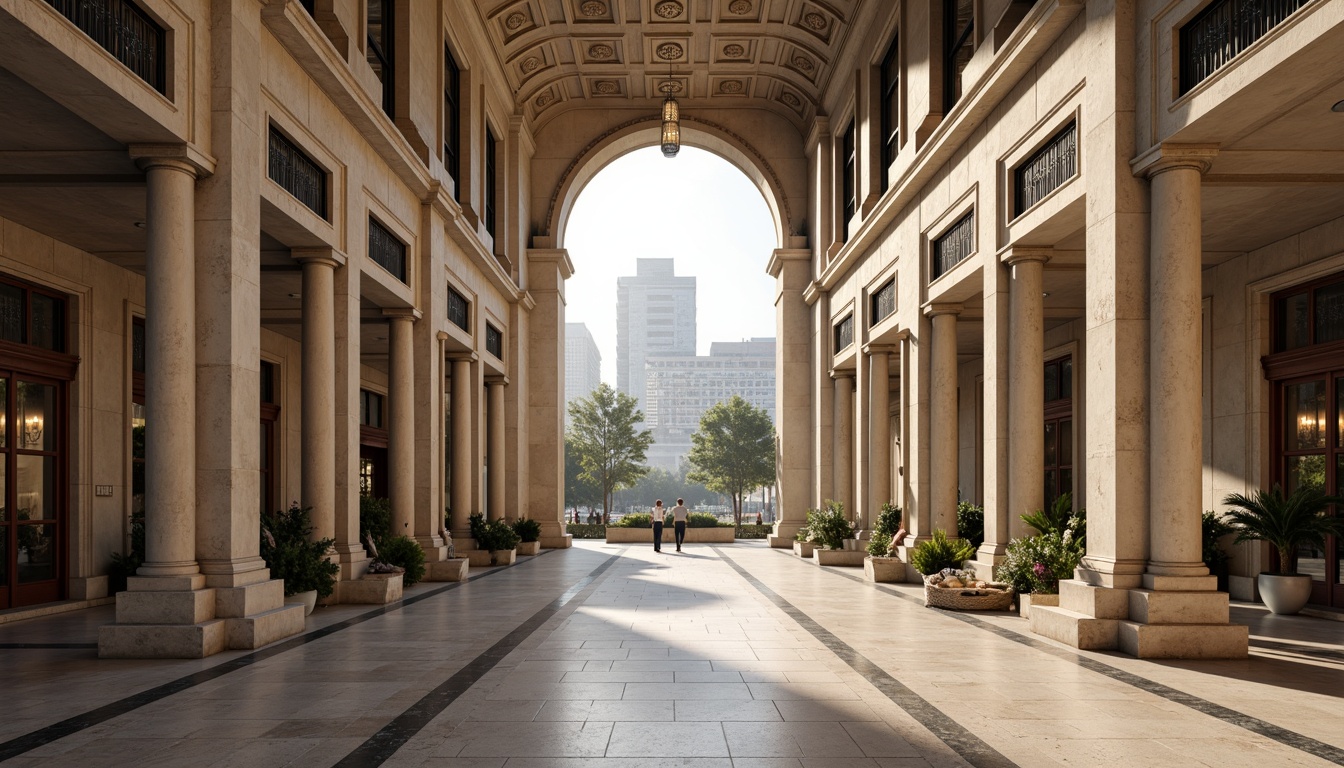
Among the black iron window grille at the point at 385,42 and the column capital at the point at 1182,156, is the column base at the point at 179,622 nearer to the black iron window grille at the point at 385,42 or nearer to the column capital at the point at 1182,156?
the column capital at the point at 1182,156

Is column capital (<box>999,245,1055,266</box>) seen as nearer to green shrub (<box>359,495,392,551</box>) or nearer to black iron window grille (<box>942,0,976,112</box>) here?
black iron window grille (<box>942,0,976,112</box>)

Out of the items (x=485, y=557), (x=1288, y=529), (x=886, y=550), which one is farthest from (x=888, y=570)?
(x=485, y=557)

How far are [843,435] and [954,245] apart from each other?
1216cm

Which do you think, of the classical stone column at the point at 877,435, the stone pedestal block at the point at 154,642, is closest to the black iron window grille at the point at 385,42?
the stone pedestal block at the point at 154,642

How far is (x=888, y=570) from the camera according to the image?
65.7ft

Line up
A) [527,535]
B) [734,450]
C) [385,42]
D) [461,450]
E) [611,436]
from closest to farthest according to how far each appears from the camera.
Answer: [385,42]
[461,450]
[527,535]
[611,436]
[734,450]

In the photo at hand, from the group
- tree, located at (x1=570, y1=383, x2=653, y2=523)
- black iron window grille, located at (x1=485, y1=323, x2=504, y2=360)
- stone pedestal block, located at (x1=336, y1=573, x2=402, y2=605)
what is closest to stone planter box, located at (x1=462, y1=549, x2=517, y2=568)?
black iron window grille, located at (x1=485, y1=323, x2=504, y2=360)

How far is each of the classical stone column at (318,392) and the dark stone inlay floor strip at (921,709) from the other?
7739 mm

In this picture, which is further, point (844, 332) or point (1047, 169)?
point (844, 332)

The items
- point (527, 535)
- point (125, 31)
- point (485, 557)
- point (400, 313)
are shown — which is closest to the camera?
point (125, 31)

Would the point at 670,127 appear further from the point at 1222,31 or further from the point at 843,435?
the point at 1222,31

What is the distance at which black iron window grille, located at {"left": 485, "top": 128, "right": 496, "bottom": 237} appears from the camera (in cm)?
2947

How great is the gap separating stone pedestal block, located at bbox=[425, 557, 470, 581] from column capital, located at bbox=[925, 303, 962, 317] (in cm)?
1115

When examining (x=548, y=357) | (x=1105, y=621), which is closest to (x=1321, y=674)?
(x=1105, y=621)
